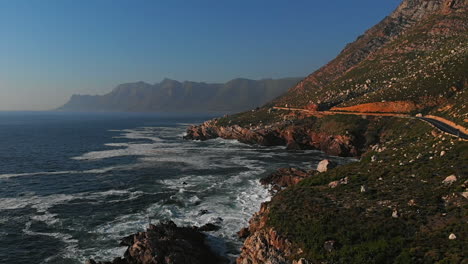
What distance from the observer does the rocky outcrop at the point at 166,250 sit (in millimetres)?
27328

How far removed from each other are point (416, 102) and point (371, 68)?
1968 inches

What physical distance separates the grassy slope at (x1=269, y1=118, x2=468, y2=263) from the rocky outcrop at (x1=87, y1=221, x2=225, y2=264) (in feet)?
23.3

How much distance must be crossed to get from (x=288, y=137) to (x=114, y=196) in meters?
59.5

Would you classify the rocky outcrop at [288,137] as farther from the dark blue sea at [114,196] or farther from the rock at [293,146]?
the dark blue sea at [114,196]

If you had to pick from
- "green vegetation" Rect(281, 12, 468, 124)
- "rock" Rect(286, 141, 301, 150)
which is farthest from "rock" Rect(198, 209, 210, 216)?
"rock" Rect(286, 141, 301, 150)

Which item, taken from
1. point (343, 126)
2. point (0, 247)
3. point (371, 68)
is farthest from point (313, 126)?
point (0, 247)

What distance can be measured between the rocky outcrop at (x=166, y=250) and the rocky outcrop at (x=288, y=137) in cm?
5733

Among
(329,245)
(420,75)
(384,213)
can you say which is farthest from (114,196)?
(420,75)

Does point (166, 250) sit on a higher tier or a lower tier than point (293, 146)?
lower

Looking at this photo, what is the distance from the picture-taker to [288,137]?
96.6 metres

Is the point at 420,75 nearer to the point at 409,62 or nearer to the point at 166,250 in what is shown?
the point at 409,62

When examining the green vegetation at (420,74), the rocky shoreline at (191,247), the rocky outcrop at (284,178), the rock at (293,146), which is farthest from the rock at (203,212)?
the rock at (293,146)

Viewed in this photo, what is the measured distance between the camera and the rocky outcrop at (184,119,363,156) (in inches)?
3135

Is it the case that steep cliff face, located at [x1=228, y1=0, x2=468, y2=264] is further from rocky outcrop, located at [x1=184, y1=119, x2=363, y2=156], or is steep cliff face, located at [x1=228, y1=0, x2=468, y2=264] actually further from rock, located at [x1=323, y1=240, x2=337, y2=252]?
rocky outcrop, located at [x1=184, y1=119, x2=363, y2=156]
